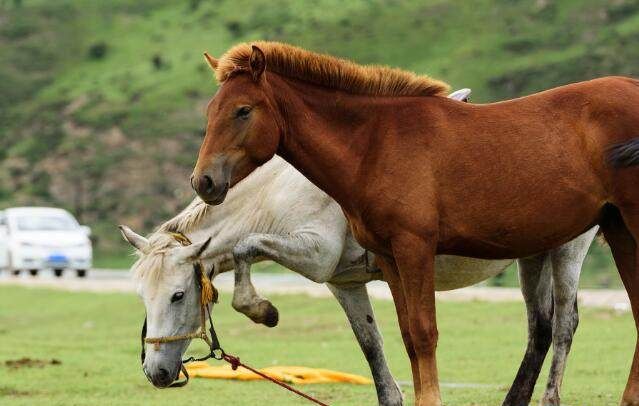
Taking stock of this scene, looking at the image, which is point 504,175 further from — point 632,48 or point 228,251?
point 632,48

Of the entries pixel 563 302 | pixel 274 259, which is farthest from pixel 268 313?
pixel 563 302

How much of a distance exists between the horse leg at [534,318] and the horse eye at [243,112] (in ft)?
12.3

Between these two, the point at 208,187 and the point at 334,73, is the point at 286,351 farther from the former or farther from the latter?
the point at 208,187

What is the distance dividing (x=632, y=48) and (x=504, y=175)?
56.5 m

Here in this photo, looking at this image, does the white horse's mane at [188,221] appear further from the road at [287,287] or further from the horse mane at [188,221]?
the road at [287,287]

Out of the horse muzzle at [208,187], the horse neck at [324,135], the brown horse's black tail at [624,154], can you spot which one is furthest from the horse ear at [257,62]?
the brown horse's black tail at [624,154]

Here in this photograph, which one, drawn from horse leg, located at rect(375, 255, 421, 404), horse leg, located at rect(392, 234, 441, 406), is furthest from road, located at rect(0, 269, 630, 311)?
horse leg, located at rect(392, 234, 441, 406)

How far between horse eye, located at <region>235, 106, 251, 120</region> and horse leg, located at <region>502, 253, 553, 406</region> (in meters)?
3.74

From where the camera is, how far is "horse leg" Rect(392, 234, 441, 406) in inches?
293

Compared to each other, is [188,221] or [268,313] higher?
[188,221]

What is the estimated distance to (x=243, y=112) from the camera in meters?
7.58

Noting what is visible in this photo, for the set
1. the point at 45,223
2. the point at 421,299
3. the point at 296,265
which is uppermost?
the point at 45,223

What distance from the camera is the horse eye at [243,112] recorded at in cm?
757

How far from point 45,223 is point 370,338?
87.8ft
